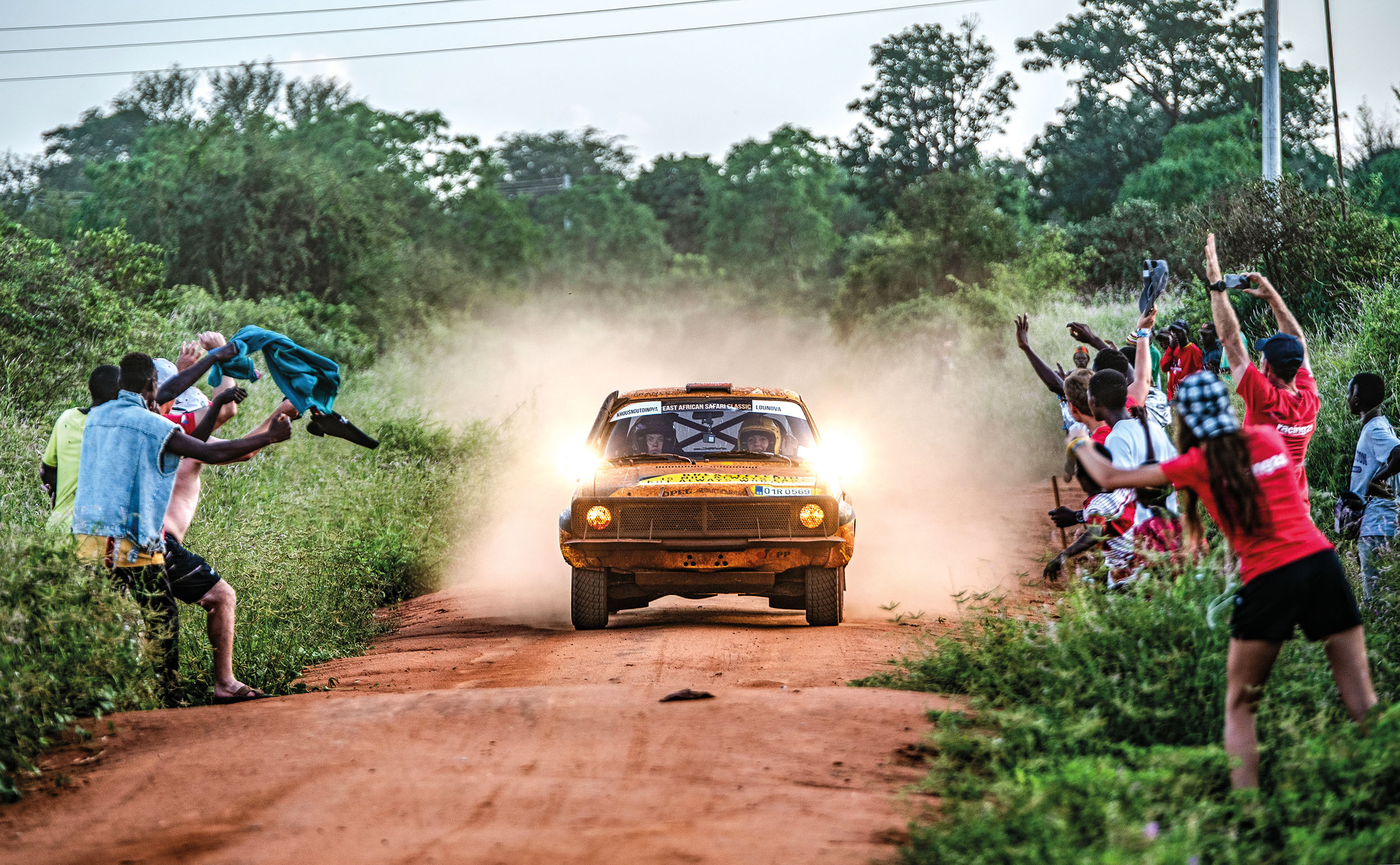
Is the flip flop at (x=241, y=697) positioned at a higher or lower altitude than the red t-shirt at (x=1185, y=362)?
lower

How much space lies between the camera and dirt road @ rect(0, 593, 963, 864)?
4.79 meters

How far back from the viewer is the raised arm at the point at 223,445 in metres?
6.80

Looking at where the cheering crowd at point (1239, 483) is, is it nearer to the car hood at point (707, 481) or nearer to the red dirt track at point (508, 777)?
the red dirt track at point (508, 777)

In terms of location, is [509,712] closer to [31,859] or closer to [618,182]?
[31,859]

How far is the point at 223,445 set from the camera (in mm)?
6832

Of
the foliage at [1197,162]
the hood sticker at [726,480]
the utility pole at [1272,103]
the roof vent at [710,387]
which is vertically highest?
the foliage at [1197,162]

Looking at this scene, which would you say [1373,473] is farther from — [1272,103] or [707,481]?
[1272,103]

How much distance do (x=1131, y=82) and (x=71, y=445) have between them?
164ft

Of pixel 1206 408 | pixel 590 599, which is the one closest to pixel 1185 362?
pixel 590 599

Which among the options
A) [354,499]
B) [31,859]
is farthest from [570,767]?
[354,499]

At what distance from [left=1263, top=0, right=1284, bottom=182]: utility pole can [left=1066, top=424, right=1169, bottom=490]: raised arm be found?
16.2m

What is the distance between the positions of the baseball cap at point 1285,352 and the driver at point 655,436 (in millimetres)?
4851

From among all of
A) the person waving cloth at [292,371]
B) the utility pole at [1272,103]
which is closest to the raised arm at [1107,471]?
the person waving cloth at [292,371]

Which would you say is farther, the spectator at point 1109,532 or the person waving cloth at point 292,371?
the person waving cloth at point 292,371
